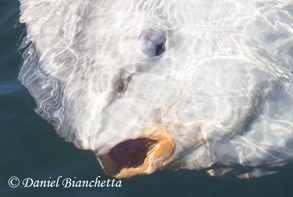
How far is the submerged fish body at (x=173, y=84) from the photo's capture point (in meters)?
3.40

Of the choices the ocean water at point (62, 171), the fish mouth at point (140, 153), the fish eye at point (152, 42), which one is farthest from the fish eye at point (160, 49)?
the ocean water at point (62, 171)

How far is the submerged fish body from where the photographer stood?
340 cm

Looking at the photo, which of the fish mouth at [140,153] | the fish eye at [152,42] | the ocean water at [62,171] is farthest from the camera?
the ocean water at [62,171]

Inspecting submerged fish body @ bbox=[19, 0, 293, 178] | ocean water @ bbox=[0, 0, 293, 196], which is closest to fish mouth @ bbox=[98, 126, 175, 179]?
submerged fish body @ bbox=[19, 0, 293, 178]

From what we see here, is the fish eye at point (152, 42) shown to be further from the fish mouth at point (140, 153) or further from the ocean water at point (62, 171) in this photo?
the ocean water at point (62, 171)

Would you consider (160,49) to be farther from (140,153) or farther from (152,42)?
(140,153)

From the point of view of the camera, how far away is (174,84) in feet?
11.8

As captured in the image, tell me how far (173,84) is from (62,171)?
5.42ft

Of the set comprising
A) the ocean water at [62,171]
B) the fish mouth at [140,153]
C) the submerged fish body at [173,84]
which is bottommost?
the ocean water at [62,171]

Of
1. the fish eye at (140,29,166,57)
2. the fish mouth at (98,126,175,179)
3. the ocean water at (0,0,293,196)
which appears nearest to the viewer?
the fish mouth at (98,126,175,179)

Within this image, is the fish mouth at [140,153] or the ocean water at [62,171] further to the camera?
the ocean water at [62,171]

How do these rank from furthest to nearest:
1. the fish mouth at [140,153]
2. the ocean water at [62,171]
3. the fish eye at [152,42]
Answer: the ocean water at [62,171], the fish eye at [152,42], the fish mouth at [140,153]

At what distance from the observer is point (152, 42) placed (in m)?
3.82

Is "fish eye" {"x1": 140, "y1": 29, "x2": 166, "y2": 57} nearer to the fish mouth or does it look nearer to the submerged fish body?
the submerged fish body
